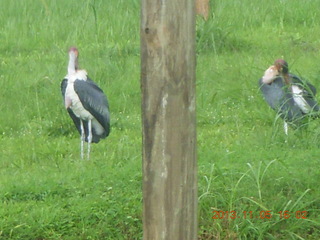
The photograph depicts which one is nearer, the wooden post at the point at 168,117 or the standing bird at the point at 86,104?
the wooden post at the point at 168,117

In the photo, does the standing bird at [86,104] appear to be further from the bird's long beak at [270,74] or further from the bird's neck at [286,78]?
the bird's neck at [286,78]

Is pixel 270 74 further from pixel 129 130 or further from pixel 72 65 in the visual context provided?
pixel 72 65

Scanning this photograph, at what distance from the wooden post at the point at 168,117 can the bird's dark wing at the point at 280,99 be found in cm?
286

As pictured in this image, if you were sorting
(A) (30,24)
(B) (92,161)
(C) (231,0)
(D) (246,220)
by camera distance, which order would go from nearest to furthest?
(D) (246,220) < (B) (92,161) < (A) (30,24) < (C) (231,0)

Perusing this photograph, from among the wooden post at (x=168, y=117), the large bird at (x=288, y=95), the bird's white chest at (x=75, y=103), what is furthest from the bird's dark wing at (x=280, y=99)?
the wooden post at (x=168, y=117)

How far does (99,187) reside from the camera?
6211mm

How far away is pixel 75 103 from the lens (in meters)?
7.66

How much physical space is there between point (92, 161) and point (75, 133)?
129 centimetres

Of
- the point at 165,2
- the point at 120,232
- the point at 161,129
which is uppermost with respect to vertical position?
the point at 165,2

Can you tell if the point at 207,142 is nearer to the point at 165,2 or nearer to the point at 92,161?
the point at 92,161

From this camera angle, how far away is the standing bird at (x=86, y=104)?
7598mm

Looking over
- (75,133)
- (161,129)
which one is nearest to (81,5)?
(75,133)

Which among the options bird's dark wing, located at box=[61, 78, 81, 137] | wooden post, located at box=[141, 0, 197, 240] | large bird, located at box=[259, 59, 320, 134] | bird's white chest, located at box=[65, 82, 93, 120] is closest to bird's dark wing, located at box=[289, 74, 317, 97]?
large bird, located at box=[259, 59, 320, 134]
